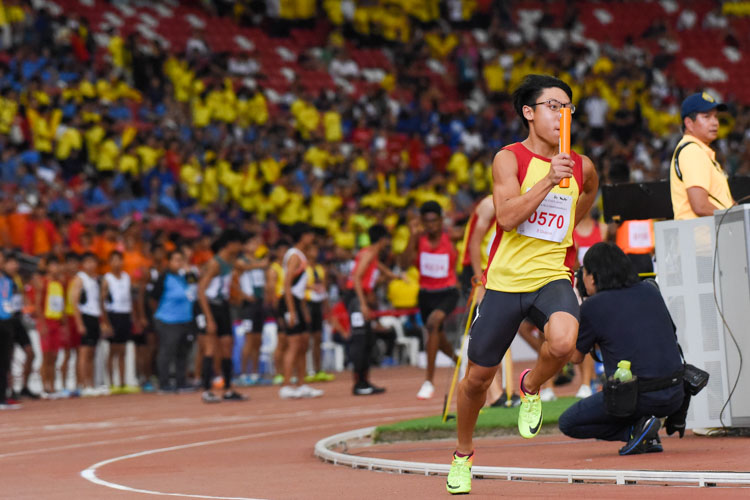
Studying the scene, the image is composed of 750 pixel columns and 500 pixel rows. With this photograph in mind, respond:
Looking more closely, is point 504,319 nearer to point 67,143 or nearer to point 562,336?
point 562,336

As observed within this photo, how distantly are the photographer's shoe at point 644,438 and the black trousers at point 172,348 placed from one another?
11.6 m

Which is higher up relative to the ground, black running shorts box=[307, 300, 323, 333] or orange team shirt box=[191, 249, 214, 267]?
orange team shirt box=[191, 249, 214, 267]

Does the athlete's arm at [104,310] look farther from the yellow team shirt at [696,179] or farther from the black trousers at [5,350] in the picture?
the yellow team shirt at [696,179]

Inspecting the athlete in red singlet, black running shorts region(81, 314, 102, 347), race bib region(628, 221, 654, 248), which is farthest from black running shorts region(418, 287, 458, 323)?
black running shorts region(81, 314, 102, 347)

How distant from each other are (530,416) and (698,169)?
3535 mm

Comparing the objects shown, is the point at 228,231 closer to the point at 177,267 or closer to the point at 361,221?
the point at 177,267

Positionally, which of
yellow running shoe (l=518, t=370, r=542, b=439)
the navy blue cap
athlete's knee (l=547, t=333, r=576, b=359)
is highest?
the navy blue cap

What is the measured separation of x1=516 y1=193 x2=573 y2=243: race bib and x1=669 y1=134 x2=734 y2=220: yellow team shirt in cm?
306

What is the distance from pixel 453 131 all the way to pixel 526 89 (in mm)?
24742

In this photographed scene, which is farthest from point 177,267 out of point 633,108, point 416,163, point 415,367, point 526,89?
point 633,108

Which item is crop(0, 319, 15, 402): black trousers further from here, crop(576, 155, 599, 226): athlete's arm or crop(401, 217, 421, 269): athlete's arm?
crop(576, 155, 599, 226): athlete's arm

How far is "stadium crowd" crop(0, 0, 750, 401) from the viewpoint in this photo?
20.3 m

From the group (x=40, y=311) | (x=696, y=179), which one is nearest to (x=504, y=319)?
(x=696, y=179)

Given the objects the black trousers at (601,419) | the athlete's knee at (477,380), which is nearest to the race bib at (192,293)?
the black trousers at (601,419)
